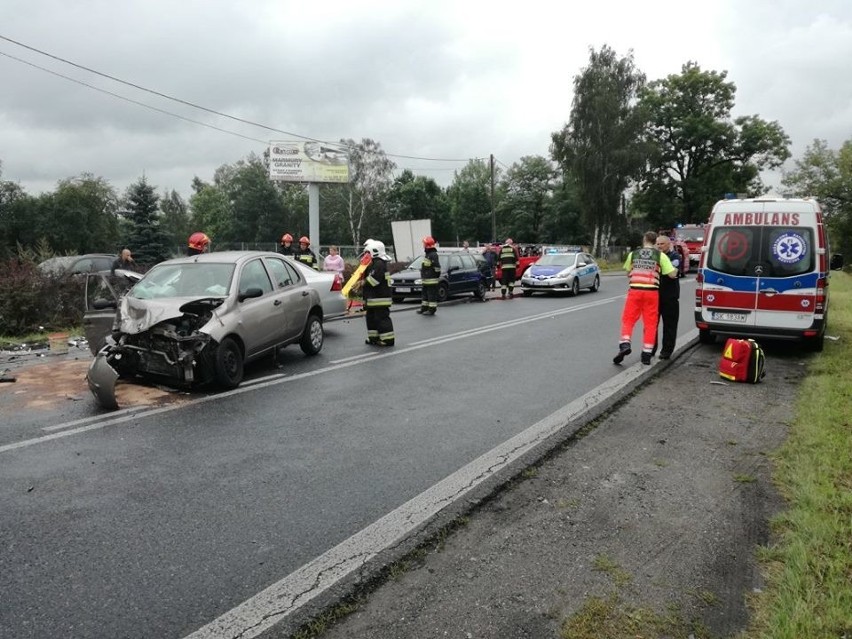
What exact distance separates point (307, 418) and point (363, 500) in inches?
83.3

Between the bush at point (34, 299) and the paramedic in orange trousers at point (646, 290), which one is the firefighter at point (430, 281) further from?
the bush at point (34, 299)

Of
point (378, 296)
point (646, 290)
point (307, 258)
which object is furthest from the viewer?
point (307, 258)

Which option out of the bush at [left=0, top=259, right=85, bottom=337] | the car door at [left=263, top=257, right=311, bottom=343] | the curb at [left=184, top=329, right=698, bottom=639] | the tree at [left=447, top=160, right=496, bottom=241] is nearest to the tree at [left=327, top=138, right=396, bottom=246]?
the tree at [left=447, top=160, right=496, bottom=241]

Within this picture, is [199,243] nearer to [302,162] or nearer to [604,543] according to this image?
[604,543]

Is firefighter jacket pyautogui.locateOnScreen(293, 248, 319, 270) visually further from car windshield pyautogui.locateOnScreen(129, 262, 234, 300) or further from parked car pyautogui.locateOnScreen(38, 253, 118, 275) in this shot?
car windshield pyautogui.locateOnScreen(129, 262, 234, 300)

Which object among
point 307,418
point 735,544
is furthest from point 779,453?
point 307,418

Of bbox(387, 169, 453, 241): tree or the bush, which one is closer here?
the bush

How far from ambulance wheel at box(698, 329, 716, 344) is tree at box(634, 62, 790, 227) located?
4675 cm

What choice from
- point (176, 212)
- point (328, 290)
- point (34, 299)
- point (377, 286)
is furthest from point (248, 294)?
point (176, 212)

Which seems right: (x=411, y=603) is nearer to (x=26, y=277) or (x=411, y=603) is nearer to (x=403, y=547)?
(x=403, y=547)

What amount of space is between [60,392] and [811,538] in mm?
7405

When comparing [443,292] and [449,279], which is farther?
[449,279]

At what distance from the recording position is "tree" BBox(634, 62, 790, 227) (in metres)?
54.1

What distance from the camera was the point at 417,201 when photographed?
64.9 meters
